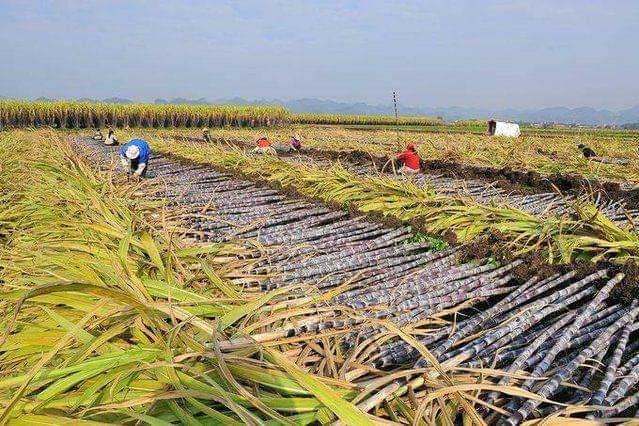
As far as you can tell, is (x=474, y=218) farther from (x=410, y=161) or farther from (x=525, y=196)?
(x=410, y=161)

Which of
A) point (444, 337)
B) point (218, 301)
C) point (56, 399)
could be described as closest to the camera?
point (56, 399)

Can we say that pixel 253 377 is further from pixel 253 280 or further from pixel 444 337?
pixel 253 280

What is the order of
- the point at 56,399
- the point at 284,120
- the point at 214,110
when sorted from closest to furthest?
the point at 56,399 < the point at 214,110 < the point at 284,120

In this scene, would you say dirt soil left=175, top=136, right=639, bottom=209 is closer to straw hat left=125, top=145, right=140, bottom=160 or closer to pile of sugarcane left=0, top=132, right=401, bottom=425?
straw hat left=125, top=145, right=140, bottom=160

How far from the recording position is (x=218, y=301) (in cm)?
197

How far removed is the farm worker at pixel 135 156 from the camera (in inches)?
279

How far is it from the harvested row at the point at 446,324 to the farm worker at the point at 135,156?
3.51 m

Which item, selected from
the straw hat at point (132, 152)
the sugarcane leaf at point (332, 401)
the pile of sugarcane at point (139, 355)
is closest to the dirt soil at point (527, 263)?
the pile of sugarcane at point (139, 355)

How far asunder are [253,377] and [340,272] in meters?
1.76

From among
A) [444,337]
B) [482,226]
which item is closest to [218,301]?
[444,337]

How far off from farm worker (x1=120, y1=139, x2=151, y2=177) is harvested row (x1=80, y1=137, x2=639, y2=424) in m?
3.51

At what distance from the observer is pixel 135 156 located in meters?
7.18

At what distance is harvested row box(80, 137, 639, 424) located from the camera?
169cm

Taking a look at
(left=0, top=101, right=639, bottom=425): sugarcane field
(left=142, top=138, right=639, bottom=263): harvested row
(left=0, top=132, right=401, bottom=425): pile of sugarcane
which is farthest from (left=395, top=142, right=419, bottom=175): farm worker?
(left=0, top=132, right=401, bottom=425): pile of sugarcane
